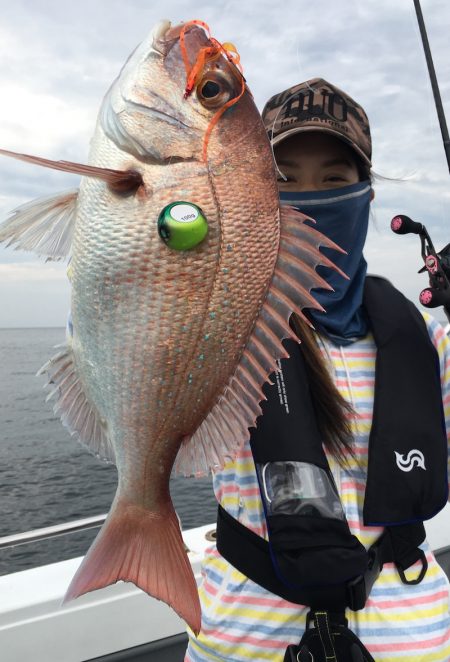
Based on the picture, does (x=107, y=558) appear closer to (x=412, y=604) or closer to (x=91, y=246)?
(x=91, y=246)

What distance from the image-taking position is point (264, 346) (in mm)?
1219

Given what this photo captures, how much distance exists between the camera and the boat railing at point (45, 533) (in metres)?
2.92

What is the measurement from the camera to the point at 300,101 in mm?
1720

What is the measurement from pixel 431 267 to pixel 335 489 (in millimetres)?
1371

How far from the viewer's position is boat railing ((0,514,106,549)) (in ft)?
9.57

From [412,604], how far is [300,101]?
1.57 meters

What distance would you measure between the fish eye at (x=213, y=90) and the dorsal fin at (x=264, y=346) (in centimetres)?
30

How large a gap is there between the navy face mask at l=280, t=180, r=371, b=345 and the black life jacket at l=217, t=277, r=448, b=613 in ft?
0.34

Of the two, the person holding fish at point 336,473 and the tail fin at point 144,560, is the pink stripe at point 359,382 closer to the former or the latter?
the person holding fish at point 336,473

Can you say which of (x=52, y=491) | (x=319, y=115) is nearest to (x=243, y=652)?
(x=319, y=115)

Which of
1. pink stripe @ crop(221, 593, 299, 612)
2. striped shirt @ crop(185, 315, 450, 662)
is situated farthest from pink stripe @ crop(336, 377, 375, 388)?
pink stripe @ crop(221, 593, 299, 612)

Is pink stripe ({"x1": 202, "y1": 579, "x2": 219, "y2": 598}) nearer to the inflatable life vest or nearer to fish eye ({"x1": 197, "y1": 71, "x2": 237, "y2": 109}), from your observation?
the inflatable life vest

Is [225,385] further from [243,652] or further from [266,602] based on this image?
[243,652]

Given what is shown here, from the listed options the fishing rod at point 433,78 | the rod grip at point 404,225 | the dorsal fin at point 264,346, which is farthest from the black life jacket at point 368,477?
the fishing rod at point 433,78
